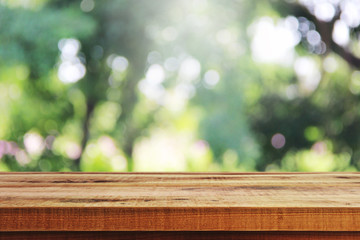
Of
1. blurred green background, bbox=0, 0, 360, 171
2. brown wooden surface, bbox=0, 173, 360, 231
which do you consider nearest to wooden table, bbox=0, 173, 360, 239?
brown wooden surface, bbox=0, 173, 360, 231

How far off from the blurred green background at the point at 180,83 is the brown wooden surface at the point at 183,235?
3.07 meters

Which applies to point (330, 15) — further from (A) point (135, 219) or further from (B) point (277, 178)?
(A) point (135, 219)

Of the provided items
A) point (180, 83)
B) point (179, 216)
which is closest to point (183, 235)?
point (179, 216)

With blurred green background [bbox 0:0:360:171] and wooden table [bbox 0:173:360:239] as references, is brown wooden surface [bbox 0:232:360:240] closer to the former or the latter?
wooden table [bbox 0:173:360:239]

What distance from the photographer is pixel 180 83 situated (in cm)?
385

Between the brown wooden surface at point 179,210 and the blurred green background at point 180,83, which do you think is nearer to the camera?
the brown wooden surface at point 179,210

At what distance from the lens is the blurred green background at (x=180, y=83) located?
3777 millimetres

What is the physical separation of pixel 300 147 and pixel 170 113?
1126mm

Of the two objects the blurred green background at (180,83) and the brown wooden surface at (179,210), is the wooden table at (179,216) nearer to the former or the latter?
the brown wooden surface at (179,210)

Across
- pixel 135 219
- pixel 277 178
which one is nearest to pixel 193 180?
pixel 277 178

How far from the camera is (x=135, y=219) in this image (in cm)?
55

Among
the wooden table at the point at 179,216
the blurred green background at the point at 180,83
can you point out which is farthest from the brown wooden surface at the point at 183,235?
the blurred green background at the point at 180,83

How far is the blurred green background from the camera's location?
3.78m

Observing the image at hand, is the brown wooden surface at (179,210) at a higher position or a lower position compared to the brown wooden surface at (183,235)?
higher
